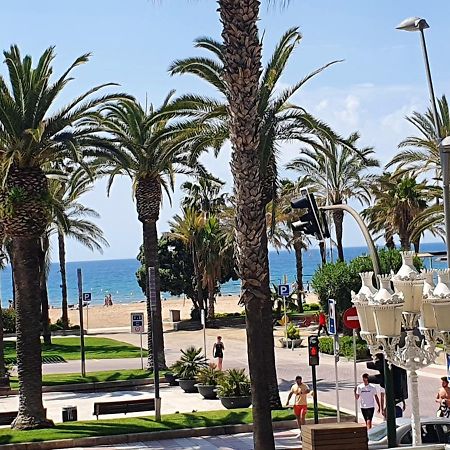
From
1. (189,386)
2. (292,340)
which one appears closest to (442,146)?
(189,386)

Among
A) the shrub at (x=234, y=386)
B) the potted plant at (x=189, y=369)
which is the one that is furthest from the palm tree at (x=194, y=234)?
the shrub at (x=234, y=386)

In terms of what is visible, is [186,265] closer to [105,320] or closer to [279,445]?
[105,320]

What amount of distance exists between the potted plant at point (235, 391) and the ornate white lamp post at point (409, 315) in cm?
1179

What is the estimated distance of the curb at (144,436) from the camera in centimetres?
1922

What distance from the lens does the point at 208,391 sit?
26297 millimetres

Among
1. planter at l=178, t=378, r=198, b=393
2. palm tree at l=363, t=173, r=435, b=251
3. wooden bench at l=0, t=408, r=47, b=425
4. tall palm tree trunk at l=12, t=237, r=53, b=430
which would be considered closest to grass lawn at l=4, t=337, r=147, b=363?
planter at l=178, t=378, r=198, b=393

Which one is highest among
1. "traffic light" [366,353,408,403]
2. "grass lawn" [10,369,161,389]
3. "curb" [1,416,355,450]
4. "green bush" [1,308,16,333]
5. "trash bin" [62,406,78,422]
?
"green bush" [1,308,16,333]

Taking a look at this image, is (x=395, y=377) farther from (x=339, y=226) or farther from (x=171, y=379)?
(x=339, y=226)

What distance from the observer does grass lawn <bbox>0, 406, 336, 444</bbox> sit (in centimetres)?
1992

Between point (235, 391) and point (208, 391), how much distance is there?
2.86 meters

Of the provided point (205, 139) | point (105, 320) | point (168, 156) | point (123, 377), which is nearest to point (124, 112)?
point (168, 156)

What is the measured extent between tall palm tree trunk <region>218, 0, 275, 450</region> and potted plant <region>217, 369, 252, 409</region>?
8.71m

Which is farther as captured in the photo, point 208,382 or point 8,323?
point 8,323

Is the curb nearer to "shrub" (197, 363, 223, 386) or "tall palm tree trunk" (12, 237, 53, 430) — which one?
"tall palm tree trunk" (12, 237, 53, 430)
